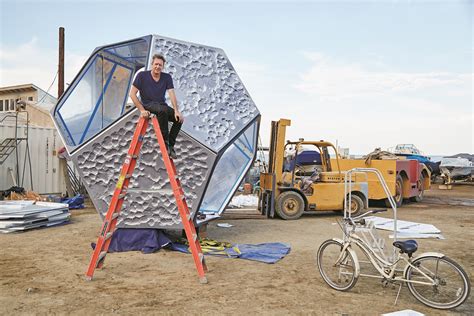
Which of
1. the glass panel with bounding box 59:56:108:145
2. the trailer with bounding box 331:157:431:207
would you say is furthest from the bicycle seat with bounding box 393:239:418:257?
the trailer with bounding box 331:157:431:207

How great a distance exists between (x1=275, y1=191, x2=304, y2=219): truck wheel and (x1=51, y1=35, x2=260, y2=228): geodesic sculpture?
9.10 ft

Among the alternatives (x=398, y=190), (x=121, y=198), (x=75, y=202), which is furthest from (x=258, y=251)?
(x=398, y=190)

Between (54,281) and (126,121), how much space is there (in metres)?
2.48

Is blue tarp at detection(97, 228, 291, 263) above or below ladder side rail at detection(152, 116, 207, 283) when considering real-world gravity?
below

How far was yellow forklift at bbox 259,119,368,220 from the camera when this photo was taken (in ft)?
35.5

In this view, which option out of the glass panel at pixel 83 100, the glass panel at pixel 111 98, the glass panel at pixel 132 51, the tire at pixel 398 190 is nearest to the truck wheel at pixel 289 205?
the tire at pixel 398 190

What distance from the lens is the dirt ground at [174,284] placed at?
436 cm

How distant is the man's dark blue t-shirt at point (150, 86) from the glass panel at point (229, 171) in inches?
156

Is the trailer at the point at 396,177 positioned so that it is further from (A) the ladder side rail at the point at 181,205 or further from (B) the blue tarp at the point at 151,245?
(A) the ladder side rail at the point at 181,205

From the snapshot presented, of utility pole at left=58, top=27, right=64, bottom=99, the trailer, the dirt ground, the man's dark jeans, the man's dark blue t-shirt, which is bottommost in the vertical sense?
the dirt ground

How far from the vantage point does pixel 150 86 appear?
17.7 ft

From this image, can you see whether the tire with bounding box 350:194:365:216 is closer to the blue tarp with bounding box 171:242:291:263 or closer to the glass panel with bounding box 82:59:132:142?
the blue tarp with bounding box 171:242:291:263

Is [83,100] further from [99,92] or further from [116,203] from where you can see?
[116,203]

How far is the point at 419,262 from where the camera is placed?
4484 millimetres
